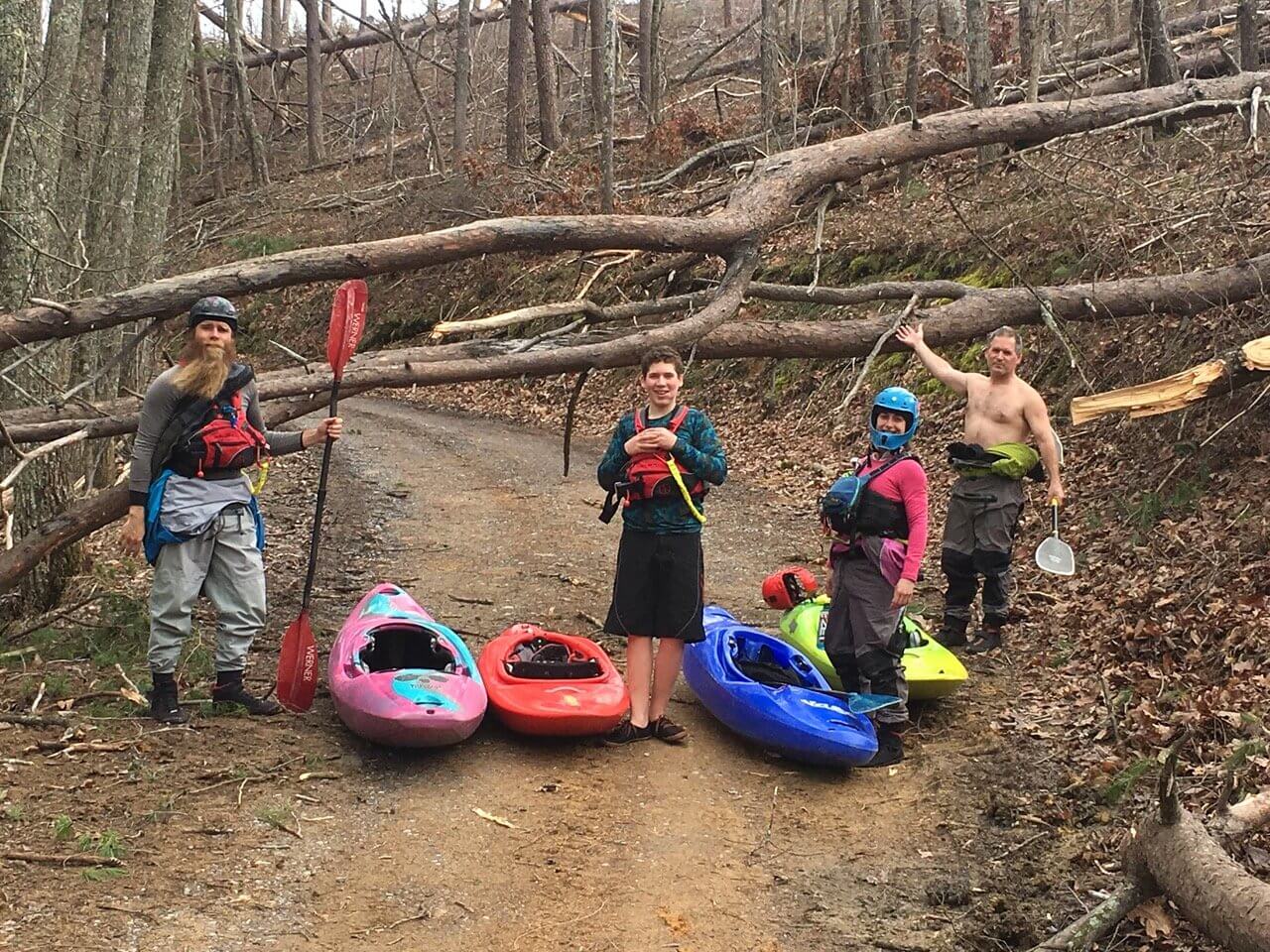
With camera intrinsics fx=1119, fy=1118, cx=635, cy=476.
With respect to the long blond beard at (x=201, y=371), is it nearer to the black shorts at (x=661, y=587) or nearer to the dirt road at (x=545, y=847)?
the dirt road at (x=545, y=847)

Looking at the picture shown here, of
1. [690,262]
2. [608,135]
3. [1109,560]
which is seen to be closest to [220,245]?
[608,135]

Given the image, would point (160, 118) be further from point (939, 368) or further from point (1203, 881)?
point (1203, 881)

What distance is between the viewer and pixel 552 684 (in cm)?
580

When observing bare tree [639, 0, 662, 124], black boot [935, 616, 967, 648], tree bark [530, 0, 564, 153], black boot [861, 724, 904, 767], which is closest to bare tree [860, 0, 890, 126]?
bare tree [639, 0, 662, 124]

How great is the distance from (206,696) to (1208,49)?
47.8 feet

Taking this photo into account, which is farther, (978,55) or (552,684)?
(978,55)

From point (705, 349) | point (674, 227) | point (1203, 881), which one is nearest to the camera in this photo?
point (1203, 881)

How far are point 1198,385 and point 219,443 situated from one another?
601cm

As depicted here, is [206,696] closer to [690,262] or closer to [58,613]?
[58,613]

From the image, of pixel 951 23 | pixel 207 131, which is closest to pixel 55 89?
pixel 951 23

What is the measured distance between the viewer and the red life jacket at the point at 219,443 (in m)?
5.52

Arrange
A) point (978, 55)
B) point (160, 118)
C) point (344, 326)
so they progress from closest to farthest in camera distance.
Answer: point (344, 326)
point (160, 118)
point (978, 55)

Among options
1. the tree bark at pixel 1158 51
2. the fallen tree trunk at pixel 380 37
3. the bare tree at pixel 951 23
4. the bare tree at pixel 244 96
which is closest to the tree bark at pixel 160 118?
the tree bark at pixel 1158 51

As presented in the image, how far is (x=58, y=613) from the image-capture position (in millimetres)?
6840
